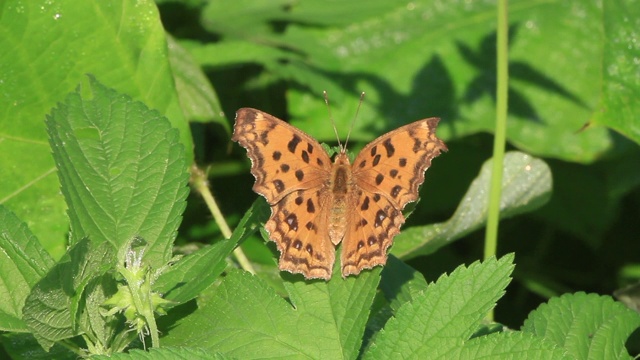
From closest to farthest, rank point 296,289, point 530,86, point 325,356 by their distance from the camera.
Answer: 1. point 325,356
2. point 296,289
3. point 530,86

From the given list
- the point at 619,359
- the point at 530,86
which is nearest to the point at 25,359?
the point at 619,359

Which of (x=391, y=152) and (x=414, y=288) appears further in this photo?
(x=391, y=152)

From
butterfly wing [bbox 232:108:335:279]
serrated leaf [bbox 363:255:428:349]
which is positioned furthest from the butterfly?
serrated leaf [bbox 363:255:428:349]

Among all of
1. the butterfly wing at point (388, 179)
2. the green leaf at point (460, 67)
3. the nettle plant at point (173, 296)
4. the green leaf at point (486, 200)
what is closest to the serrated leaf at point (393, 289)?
the nettle plant at point (173, 296)

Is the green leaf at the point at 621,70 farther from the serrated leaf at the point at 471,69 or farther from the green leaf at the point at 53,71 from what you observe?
the green leaf at the point at 53,71

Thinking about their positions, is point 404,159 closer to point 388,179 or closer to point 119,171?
point 388,179

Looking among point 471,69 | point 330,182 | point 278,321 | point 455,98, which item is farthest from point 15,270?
point 471,69

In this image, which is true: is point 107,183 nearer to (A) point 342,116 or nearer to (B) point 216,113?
(B) point 216,113
